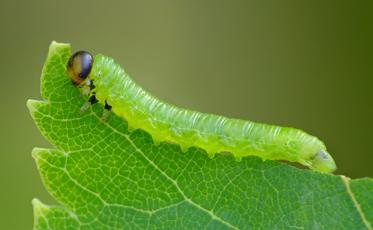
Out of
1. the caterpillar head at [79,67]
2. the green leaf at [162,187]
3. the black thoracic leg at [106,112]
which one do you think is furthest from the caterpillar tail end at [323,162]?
the caterpillar head at [79,67]

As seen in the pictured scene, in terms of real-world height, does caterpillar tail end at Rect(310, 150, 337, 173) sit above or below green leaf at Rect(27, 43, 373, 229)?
above

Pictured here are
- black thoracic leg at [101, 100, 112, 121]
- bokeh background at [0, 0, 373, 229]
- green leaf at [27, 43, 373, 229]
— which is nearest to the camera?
green leaf at [27, 43, 373, 229]

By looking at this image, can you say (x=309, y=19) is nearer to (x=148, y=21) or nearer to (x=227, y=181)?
(x=148, y=21)

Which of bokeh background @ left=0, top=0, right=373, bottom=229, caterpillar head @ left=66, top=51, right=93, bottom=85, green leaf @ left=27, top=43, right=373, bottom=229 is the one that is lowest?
green leaf @ left=27, top=43, right=373, bottom=229

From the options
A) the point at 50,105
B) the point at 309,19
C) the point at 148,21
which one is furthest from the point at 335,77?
the point at 50,105

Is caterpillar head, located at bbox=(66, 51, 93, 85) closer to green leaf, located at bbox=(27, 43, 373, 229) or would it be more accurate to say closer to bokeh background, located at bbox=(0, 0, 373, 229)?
green leaf, located at bbox=(27, 43, 373, 229)

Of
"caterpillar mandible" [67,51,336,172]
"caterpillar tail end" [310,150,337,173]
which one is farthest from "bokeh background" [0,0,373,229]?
"caterpillar tail end" [310,150,337,173]

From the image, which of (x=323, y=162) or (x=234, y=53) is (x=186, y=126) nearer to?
(x=323, y=162)

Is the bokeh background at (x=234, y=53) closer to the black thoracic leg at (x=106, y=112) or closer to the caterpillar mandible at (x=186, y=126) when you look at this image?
the caterpillar mandible at (x=186, y=126)
